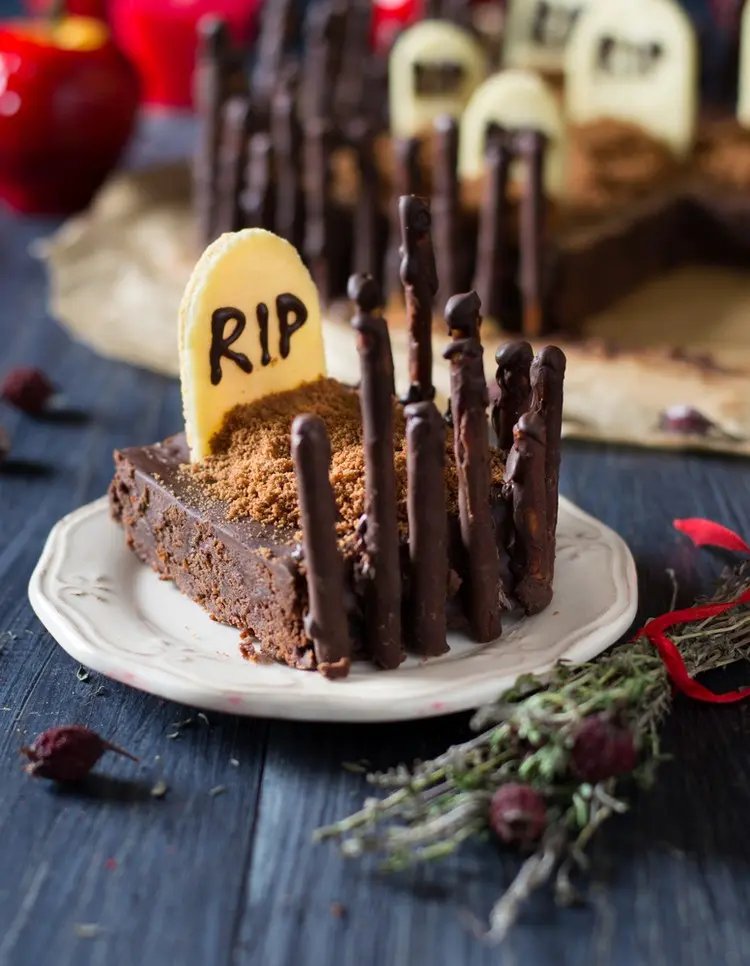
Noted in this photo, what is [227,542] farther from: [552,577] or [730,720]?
[730,720]

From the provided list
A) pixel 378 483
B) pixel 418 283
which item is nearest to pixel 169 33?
pixel 418 283

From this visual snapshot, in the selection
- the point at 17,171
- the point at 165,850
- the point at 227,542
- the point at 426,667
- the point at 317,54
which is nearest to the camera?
the point at 165,850

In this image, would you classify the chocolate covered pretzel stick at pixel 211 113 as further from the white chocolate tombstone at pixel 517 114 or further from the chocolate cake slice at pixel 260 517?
the chocolate cake slice at pixel 260 517

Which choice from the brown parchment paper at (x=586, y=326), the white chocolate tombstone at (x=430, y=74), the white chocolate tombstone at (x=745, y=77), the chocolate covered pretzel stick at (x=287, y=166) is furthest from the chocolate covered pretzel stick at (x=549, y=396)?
the white chocolate tombstone at (x=745, y=77)

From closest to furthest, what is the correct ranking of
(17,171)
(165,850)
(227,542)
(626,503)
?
(165,850) → (227,542) → (626,503) → (17,171)

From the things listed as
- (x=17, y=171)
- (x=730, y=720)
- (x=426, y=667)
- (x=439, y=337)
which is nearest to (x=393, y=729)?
(x=426, y=667)

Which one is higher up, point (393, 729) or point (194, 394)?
point (194, 394)
